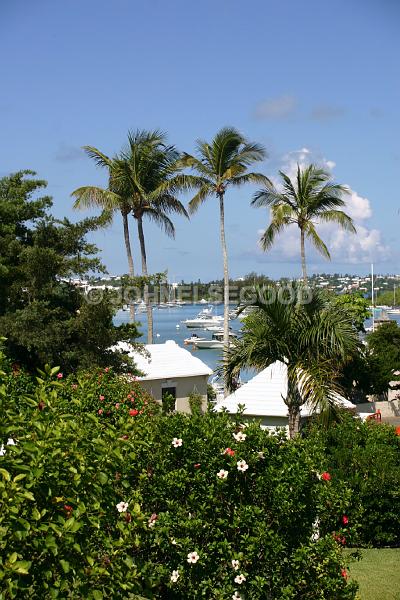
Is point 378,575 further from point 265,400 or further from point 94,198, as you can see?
point 94,198

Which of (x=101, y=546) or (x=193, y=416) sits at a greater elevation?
(x=193, y=416)

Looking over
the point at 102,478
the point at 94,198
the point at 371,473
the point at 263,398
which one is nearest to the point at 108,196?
the point at 94,198

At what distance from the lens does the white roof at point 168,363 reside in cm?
2989

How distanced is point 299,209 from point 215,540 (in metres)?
28.9

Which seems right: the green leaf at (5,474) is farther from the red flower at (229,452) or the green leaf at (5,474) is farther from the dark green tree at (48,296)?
the dark green tree at (48,296)

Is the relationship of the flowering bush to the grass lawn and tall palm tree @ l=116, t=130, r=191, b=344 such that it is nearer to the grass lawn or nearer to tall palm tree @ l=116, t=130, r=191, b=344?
the grass lawn

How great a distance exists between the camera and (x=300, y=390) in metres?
14.6

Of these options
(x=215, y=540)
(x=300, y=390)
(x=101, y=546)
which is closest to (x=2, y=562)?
(x=101, y=546)

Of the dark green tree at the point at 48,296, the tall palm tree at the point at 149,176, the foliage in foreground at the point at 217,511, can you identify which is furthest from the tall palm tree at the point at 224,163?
the foliage in foreground at the point at 217,511

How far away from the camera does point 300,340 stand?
1474 centimetres

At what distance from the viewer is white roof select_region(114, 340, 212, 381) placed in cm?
2989

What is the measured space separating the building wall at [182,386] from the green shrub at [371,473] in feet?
58.8

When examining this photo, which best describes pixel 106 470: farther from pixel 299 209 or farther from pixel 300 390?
pixel 299 209

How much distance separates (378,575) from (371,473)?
7.01ft
